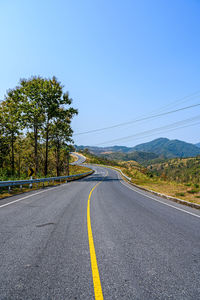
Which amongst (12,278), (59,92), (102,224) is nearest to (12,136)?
(59,92)

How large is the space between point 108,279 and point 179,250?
2105 mm

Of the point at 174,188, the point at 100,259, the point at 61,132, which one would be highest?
the point at 61,132

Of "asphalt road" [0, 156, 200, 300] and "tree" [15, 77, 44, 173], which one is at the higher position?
"tree" [15, 77, 44, 173]

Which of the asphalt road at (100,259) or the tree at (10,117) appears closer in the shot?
the asphalt road at (100,259)

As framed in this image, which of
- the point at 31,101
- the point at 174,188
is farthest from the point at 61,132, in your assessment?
the point at 174,188

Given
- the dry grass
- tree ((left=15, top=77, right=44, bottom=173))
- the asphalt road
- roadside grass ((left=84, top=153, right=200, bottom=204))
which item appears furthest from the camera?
tree ((left=15, top=77, right=44, bottom=173))

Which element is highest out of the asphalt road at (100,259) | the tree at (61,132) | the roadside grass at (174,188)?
the tree at (61,132)

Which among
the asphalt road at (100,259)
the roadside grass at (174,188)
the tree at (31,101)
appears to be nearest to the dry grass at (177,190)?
the roadside grass at (174,188)

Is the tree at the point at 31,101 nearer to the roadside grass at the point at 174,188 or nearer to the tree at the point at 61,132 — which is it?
the tree at the point at 61,132

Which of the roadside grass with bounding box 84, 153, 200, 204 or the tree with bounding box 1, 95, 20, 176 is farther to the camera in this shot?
the tree with bounding box 1, 95, 20, 176

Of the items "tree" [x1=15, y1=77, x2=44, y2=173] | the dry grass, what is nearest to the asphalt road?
the dry grass

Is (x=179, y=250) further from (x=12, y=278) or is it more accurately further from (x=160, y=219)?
(x=12, y=278)

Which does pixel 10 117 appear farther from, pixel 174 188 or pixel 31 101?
pixel 174 188

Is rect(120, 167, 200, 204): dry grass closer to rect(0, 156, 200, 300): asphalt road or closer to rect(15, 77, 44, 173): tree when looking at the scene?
rect(0, 156, 200, 300): asphalt road
